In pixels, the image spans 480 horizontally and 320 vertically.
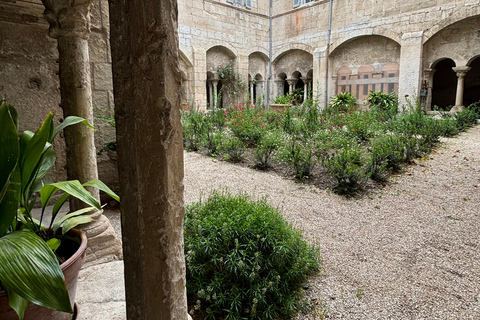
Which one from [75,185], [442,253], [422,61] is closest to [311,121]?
[442,253]

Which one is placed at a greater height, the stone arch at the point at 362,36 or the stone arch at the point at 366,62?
the stone arch at the point at 362,36

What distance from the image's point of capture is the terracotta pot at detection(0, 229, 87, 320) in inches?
36.4

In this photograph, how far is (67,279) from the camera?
3.54ft

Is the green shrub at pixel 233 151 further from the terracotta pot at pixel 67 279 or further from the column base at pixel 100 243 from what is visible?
the terracotta pot at pixel 67 279

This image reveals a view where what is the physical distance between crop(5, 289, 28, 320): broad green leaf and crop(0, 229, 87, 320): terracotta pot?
0.31 ft

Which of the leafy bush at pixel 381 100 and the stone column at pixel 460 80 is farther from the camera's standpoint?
the leafy bush at pixel 381 100

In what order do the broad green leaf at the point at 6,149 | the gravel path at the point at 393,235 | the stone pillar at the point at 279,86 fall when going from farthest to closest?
the stone pillar at the point at 279,86 < the gravel path at the point at 393,235 < the broad green leaf at the point at 6,149

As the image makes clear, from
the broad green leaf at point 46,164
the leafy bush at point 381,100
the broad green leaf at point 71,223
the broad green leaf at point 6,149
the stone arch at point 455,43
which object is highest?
the stone arch at point 455,43

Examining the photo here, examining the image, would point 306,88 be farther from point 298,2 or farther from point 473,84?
point 473,84

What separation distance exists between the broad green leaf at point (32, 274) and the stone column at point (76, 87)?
1.16 metres

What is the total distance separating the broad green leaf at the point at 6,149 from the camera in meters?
0.91

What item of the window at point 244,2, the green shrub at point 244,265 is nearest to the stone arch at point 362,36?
the window at point 244,2

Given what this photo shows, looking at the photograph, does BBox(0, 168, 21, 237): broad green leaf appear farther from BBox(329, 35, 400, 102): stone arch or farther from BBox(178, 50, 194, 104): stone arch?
BBox(329, 35, 400, 102): stone arch

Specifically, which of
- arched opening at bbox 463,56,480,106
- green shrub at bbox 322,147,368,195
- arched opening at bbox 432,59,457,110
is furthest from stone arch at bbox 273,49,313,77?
green shrub at bbox 322,147,368,195
